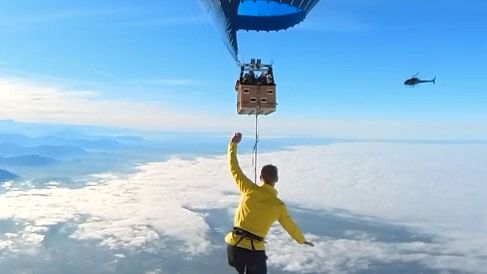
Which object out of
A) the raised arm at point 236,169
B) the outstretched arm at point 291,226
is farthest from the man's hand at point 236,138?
the outstretched arm at point 291,226

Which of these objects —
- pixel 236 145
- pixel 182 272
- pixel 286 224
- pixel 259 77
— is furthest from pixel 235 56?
pixel 182 272

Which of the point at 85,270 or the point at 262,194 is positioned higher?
the point at 262,194

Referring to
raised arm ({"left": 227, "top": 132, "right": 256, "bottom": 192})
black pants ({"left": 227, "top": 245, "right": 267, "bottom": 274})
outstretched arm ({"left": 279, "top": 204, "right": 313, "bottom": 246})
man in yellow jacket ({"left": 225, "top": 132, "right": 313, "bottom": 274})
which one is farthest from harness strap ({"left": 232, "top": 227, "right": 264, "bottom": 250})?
raised arm ({"left": 227, "top": 132, "right": 256, "bottom": 192})

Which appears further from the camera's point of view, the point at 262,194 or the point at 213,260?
the point at 213,260

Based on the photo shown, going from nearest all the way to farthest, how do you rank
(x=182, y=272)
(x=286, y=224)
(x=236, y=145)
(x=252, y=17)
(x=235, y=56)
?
1. (x=286, y=224)
2. (x=236, y=145)
3. (x=235, y=56)
4. (x=252, y=17)
5. (x=182, y=272)

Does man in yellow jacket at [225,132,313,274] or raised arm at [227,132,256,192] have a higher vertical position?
raised arm at [227,132,256,192]

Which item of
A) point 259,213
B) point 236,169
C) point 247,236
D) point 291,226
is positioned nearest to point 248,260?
point 247,236

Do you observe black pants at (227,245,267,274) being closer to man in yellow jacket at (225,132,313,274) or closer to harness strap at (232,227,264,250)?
man in yellow jacket at (225,132,313,274)

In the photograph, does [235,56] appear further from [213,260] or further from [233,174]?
[213,260]

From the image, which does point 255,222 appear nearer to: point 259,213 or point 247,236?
point 259,213
